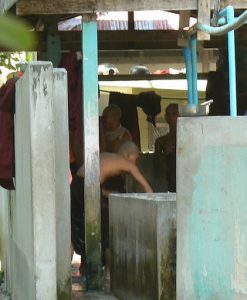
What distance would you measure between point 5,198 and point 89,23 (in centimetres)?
225

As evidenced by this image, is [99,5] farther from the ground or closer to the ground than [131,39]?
closer to the ground

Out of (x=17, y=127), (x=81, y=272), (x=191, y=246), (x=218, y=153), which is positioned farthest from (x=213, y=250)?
(x=81, y=272)

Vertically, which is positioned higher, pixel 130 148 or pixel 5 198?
pixel 130 148

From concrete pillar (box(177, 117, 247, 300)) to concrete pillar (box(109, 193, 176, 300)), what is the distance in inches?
19.9

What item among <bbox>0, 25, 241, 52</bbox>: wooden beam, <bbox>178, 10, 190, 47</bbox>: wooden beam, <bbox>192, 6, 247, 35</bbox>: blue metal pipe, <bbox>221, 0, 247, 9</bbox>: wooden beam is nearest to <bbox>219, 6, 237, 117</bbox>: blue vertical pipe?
<bbox>192, 6, 247, 35</bbox>: blue metal pipe

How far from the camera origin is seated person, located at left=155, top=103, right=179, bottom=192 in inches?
357

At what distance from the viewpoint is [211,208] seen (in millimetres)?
4246

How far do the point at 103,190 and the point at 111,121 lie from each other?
119cm

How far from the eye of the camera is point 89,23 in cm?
597

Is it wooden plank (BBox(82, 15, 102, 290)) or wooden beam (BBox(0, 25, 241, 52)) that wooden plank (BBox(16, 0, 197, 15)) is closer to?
wooden plank (BBox(82, 15, 102, 290))

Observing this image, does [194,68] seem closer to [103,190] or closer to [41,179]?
[103,190]

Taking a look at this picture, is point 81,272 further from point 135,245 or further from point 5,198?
point 135,245

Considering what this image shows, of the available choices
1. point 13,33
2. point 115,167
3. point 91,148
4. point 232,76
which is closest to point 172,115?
point 115,167

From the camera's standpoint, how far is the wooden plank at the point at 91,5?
5762 millimetres
